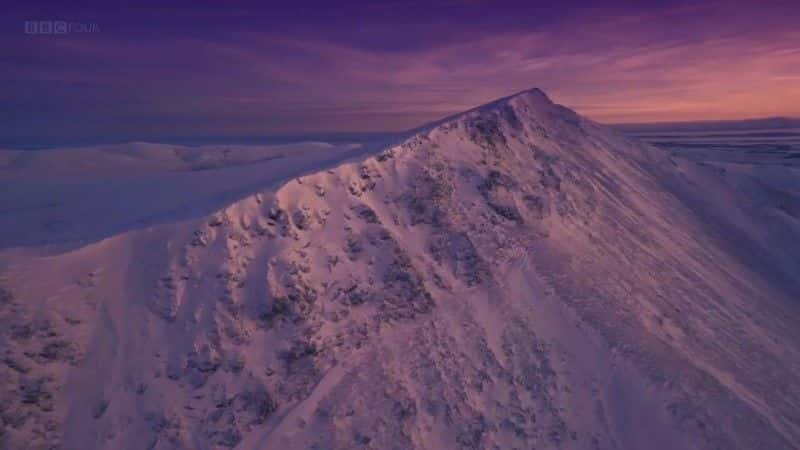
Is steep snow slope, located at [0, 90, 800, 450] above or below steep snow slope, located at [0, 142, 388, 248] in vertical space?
below

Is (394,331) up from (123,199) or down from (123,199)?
down

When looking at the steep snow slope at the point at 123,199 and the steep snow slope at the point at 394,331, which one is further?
the steep snow slope at the point at 123,199

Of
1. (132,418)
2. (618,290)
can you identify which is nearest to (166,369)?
(132,418)

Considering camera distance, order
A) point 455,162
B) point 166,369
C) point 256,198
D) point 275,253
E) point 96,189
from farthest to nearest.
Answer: point 96,189, point 455,162, point 256,198, point 275,253, point 166,369

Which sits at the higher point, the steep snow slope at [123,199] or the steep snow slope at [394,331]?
the steep snow slope at [123,199]

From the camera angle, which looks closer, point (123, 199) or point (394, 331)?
point (394, 331)

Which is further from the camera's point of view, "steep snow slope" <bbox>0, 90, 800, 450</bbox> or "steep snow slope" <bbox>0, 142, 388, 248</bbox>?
"steep snow slope" <bbox>0, 142, 388, 248</bbox>

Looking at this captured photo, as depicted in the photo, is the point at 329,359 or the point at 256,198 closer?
the point at 329,359

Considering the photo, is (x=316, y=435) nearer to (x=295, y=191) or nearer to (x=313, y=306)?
(x=313, y=306)
